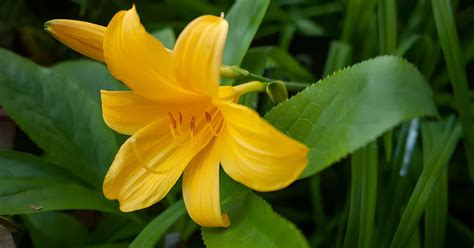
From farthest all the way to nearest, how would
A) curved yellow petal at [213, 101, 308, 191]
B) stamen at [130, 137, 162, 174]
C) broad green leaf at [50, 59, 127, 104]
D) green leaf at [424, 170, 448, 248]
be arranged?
broad green leaf at [50, 59, 127, 104] → green leaf at [424, 170, 448, 248] → stamen at [130, 137, 162, 174] → curved yellow petal at [213, 101, 308, 191]

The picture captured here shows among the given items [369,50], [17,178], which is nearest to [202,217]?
[17,178]

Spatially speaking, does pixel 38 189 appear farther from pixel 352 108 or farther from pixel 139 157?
pixel 352 108

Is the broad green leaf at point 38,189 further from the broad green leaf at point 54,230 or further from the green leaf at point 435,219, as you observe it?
the green leaf at point 435,219

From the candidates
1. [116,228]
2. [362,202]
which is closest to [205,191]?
[362,202]

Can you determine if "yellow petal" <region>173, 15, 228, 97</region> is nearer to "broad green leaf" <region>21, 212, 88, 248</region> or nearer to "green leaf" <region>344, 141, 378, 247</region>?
"green leaf" <region>344, 141, 378, 247</region>

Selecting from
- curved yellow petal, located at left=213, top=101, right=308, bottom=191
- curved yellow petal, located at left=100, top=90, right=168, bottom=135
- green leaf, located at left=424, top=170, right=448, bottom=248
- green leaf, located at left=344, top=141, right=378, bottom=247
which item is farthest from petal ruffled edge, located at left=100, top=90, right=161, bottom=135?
green leaf, located at left=424, top=170, right=448, bottom=248

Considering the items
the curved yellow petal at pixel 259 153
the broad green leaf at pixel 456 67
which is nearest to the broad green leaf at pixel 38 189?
the curved yellow petal at pixel 259 153
